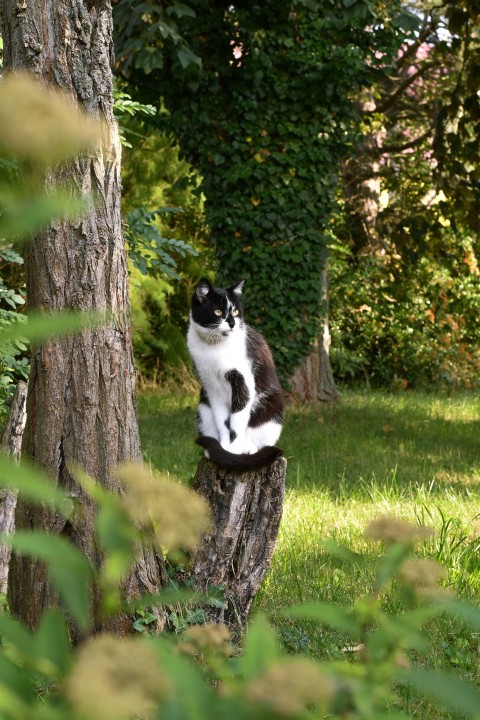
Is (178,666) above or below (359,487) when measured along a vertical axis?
above

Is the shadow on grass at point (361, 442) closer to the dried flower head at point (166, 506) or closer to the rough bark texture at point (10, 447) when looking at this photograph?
the rough bark texture at point (10, 447)

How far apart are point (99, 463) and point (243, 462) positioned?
0.76 meters

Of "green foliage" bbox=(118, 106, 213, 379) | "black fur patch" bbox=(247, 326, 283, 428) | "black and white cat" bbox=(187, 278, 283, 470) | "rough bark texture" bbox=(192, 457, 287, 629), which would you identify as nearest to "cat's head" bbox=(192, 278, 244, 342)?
"black and white cat" bbox=(187, 278, 283, 470)

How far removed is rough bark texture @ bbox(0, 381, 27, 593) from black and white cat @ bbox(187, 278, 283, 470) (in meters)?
0.98

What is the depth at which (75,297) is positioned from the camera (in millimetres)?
2869

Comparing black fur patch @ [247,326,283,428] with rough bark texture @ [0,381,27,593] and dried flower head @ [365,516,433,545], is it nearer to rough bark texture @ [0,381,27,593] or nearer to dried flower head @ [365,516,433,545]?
rough bark texture @ [0,381,27,593]

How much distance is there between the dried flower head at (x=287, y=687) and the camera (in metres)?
0.62

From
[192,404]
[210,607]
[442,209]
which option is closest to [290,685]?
[210,607]

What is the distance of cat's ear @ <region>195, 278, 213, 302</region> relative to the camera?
4402mm

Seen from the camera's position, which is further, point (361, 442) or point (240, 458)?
point (361, 442)

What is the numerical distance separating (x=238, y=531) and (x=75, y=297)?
1.25m

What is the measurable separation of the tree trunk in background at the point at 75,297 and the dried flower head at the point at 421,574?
1969 millimetres

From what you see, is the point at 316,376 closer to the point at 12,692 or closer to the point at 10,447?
the point at 10,447

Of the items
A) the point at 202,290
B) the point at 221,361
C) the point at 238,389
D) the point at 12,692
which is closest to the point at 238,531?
the point at 238,389
